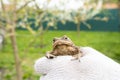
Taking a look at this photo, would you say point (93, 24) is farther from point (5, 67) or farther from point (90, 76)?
point (90, 76)

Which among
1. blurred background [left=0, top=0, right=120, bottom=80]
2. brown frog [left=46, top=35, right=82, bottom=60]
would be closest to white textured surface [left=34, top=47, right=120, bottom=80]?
brown frog [left=46, top=35, right=82, bottom=60]

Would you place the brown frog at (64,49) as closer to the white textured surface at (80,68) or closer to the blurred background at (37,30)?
the white textured surface at (80,68)

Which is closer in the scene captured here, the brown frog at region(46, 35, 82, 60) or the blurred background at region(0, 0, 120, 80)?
the brown frog at region(46, 35, 82, 60)

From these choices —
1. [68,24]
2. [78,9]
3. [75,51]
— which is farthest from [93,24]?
[75,51]

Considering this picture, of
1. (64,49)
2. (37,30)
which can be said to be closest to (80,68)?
(64,49)

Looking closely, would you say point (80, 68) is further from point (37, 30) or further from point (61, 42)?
point (37, 30)

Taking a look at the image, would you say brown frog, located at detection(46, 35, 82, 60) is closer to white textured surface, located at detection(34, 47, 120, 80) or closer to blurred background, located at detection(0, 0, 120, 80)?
white textured surface, located at detection(34, 47, 120, 80)

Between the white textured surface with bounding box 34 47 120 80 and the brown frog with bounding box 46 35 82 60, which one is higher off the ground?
the brown frog with bounding box 46 35 82 60
